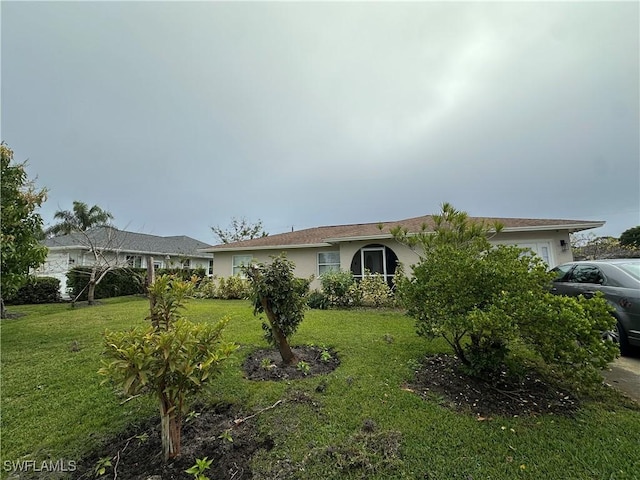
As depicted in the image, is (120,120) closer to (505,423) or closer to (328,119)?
(328,119)

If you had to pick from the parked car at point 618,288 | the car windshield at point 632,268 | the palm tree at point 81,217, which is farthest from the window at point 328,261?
the palm tree at point 81,217

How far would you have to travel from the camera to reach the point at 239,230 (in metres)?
34.6

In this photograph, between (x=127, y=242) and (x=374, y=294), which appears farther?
(x=127, y=242)

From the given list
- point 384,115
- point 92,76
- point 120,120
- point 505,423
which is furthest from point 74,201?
point 505,423

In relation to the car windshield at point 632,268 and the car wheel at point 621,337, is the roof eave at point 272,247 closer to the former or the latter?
the car windshield at point 632,268

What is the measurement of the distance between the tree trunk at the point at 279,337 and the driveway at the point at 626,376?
4746 millimetres

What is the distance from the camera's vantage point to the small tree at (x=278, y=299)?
175 inches

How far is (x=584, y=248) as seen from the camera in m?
17.6

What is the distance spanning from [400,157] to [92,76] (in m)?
12.5

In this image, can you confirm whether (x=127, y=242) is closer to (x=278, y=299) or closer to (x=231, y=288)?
(x=231, y=288)

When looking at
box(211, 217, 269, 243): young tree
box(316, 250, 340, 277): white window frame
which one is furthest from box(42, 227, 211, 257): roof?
box(316, 250, 340, 277): white window frame

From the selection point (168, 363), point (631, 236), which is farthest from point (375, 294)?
point (631, 236)

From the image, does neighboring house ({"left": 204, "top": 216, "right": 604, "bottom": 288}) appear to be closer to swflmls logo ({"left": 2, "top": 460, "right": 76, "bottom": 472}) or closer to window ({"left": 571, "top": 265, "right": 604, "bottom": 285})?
window ({"left": 571, "top": 265, "right": 604, "bottom": 285})

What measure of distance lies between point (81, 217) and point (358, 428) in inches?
1378
